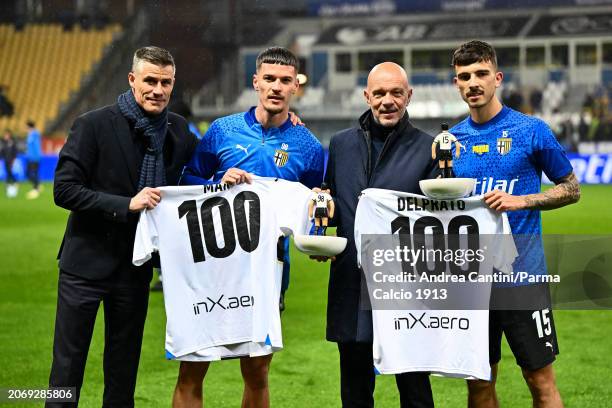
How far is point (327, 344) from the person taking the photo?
686cm

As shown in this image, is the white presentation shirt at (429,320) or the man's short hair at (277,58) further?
the man's short hair at (277,58)

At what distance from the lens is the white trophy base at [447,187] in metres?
3.61

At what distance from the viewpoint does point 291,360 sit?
→ 640 cm

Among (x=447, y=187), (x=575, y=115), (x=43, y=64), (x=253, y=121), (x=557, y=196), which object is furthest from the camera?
(x=43, y=64)

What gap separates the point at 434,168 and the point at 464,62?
489 millimetres

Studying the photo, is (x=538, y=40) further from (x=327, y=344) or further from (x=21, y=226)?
(x=327, y=344)

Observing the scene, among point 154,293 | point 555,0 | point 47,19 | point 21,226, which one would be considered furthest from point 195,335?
point 555,0

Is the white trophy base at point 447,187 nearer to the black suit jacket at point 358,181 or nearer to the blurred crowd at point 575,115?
the black suit jacket at point 358,181

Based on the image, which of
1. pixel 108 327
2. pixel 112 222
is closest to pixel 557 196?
pixel 112 222

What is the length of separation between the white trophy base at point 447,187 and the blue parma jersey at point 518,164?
10.3 inches

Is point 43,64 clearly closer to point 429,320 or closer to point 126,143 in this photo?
point 126,143

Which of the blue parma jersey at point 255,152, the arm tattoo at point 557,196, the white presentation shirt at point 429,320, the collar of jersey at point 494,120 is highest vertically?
the collar of jersey at point 494,120

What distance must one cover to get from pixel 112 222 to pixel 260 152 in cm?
72

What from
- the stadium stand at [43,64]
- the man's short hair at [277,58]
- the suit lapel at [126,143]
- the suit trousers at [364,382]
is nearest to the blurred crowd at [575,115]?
the stadium stand at [43,64]
